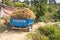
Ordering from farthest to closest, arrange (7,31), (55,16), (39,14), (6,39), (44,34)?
1. (55,16)
2. (39,14)
3. (7,31)
4. (44,34)
5. (6,39)

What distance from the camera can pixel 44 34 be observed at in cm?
1091

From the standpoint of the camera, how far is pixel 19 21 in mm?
12805

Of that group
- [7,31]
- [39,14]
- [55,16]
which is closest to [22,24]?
[7,31]

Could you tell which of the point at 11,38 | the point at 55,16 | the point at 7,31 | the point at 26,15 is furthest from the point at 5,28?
the point at 55,16

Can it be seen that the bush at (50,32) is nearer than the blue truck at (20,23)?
Yes

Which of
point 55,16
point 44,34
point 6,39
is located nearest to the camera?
point 6,39

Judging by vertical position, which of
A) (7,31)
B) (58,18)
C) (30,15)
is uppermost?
(30,15)

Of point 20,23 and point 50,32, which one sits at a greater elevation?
point 20,23

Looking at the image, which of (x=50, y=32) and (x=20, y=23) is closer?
(x=50, y=32)

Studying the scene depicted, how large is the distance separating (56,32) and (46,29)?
2.19ft

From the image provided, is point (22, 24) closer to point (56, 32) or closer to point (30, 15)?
point (30, 15)

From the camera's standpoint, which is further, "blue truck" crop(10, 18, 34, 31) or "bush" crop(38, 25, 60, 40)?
"blue truck" crop(10, 18, 34, 31)

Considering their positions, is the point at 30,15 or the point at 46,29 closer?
the point at 46,29

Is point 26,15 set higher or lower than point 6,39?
higher
